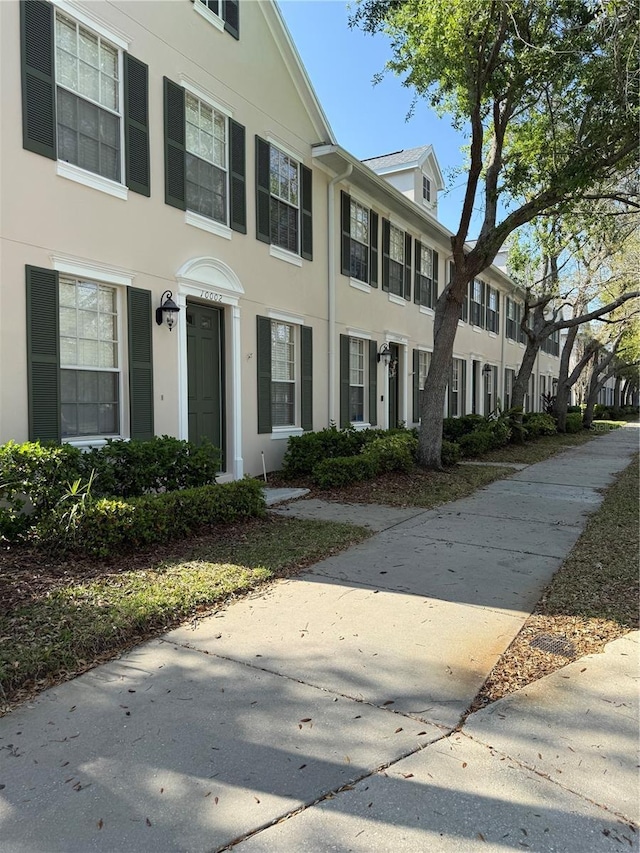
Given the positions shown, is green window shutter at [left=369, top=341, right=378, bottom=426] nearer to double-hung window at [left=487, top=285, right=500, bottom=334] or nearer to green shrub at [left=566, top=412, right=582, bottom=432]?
double-hung window at [left=487, top=285, right=500, bottom=334]

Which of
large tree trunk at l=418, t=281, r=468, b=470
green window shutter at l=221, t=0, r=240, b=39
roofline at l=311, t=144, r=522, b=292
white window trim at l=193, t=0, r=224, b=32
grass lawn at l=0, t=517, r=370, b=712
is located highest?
green window shutter at l=221, t=0, r=240, b=39

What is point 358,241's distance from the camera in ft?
39.1

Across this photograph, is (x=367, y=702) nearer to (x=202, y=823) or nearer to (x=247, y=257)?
(x=202, y=823)

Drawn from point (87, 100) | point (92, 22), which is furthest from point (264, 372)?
point (92, 22)

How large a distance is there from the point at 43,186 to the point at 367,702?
571 cm

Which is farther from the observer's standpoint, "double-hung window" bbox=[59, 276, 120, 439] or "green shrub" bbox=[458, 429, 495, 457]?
"green shrub" bbox=[458, 429, 495, 457]

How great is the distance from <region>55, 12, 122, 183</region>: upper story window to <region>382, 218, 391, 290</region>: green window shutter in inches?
287

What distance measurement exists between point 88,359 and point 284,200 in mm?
4898

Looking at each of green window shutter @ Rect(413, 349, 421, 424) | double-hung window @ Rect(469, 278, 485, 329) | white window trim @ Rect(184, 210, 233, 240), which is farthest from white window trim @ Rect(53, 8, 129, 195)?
double-hung window @ Rect(469, 278, 485, 329)

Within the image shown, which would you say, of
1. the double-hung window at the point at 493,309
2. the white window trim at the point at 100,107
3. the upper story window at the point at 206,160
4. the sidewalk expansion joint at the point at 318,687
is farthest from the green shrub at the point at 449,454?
the double-hung window at the point at 493,309

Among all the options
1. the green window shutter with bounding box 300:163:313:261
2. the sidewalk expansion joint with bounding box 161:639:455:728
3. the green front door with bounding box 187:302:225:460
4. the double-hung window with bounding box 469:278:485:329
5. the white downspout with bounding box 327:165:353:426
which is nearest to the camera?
the sidewalk expansion joint with bounding box 161:639:455:728

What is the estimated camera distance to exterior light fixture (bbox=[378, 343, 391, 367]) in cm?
1271

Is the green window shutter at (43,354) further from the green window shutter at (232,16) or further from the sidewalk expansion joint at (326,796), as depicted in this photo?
the green window shutter at (232,16)

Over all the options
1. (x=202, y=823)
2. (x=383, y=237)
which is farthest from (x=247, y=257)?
(x=202, y=823)
